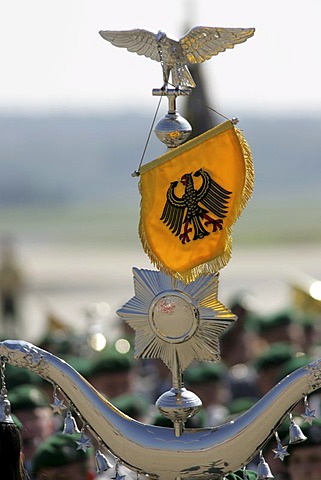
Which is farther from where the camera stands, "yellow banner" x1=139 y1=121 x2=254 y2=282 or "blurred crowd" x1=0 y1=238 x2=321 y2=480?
"blurred crowd" x1=0 y1=238 x2=321 y2=480

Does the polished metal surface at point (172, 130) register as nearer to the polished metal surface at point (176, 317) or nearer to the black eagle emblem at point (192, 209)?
the black eagle emblem at point (192, 209)

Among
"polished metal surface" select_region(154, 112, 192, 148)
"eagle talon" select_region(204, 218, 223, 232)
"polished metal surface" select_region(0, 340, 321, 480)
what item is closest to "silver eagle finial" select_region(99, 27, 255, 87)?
"polished metal surface" select_region(154, 112, 192, 148)

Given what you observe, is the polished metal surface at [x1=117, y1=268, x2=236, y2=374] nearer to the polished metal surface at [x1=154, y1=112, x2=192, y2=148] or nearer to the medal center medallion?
the medal center medallion

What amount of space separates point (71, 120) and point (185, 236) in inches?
5517

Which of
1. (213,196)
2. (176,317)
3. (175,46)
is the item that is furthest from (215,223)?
(175,46)

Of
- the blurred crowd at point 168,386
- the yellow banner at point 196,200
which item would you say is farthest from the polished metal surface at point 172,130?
the blurred crowd at point 168,386

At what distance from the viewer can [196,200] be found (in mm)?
4551

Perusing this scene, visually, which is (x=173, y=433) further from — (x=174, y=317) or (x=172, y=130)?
(x=172, y=130)

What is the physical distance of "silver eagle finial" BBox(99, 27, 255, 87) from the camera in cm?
458

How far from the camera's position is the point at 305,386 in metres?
4.49

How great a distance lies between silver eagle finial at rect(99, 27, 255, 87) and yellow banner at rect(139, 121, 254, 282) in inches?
7.7

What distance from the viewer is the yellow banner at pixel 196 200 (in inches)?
178

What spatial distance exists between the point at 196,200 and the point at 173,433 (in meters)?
0.63

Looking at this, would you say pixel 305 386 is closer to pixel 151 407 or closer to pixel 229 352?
pixel 151 407
